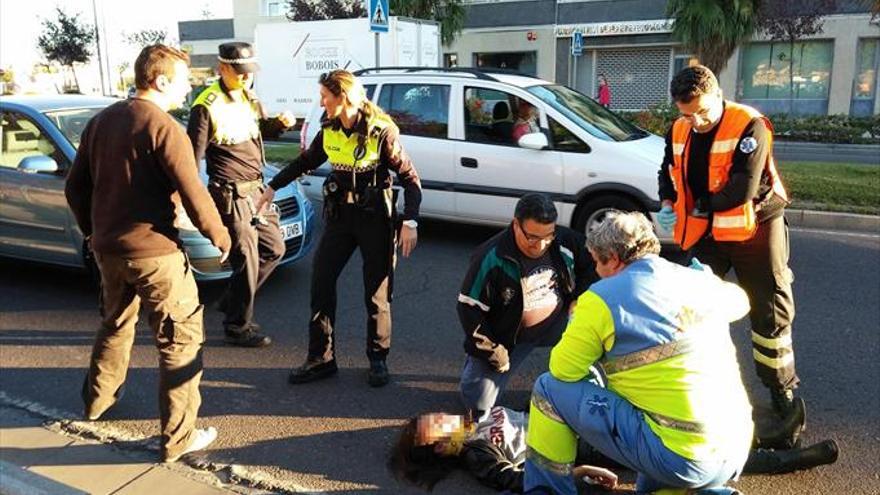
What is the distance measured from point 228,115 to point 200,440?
6.40ft

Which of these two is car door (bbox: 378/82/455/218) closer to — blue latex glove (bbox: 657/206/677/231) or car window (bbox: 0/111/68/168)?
car window (bbox: 0/111/68/168)

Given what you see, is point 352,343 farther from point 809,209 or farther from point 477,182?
point 809,209

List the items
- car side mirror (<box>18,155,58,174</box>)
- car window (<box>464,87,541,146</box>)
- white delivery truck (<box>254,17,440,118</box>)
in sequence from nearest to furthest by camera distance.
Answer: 1. car side mirror (<box>18,155,58,174</box>)
2. car window (<box>464,87,541,146</box>)
3. white delivery truck (<box>254,17,440,118</box>)

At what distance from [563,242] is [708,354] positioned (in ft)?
4.37

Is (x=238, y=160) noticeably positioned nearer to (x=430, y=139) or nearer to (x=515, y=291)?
(x=515, y=291)

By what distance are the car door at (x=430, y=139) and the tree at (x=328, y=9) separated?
20.7m

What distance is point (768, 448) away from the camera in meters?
3.36

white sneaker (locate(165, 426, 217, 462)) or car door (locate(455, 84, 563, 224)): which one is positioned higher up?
car door (locate(455, 84, 563, 224))

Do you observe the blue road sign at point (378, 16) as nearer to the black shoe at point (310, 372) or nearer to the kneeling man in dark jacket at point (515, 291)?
the black shoe at point (310, 372)

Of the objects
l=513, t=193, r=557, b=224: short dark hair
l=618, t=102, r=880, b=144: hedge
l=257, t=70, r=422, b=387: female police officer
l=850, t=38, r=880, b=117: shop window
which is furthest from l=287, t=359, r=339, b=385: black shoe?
l=850, t=38, r=880, b=117: shop window

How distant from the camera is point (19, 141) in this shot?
5.96 metres

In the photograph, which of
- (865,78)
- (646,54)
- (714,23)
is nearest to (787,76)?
(865,78)

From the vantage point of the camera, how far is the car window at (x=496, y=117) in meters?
6.87

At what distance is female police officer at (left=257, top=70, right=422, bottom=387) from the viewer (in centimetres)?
394
